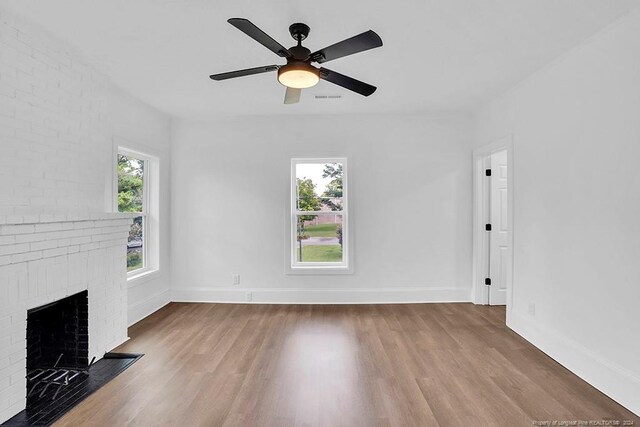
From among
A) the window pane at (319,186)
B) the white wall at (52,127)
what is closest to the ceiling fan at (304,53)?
the white wall at (52,127)

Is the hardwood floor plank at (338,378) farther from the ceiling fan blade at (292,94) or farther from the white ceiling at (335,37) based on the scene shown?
the white ceiling at (335,37)

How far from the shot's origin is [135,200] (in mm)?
4070

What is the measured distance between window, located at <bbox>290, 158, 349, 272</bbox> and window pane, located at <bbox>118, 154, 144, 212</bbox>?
6.57 ft

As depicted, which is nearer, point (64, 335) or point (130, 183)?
point (64, 335)

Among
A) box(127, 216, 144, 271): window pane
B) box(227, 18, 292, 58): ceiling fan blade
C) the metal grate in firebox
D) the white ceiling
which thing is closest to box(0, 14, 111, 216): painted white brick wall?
the white ceiling

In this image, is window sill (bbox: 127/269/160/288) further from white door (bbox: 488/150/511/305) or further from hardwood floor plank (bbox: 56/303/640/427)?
white door (bbox: 488/150/511/305)

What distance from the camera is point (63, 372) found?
262 centimetres

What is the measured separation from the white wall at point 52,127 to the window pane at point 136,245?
1.66 feet

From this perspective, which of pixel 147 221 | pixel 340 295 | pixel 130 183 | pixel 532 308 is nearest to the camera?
pixel 532 308

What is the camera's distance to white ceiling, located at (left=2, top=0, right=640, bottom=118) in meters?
2.11

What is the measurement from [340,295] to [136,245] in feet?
9.18

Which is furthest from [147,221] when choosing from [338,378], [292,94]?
[338,378]

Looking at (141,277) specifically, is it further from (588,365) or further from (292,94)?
(588,365)

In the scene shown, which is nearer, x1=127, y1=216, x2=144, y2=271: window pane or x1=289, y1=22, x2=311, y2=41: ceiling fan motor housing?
x1=289, y1=22, x2=311, y2=41: ceiling fan motor housing
